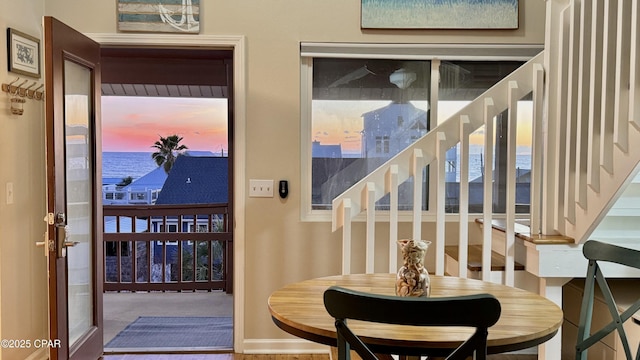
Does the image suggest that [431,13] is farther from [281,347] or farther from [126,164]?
[126,164]

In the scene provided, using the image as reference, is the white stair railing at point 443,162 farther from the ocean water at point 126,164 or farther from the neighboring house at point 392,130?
the ocean water at point 126,164

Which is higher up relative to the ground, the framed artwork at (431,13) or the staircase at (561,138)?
the framed artwork at (431,13)

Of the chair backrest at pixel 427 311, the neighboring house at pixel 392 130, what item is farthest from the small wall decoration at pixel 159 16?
the chair backrest at pixel 427 311

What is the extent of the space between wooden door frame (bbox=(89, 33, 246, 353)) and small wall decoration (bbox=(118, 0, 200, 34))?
0.05 metres

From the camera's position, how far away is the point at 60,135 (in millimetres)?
2293

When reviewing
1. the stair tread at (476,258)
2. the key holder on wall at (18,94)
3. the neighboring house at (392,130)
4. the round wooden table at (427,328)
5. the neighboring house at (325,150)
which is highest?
the key holder on wall at (18,94)

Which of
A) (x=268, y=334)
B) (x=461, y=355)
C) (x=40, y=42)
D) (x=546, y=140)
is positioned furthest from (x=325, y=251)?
(x=40, y=42)

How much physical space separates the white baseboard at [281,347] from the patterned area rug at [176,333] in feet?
0.72

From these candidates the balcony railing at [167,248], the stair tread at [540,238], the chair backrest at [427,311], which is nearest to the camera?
the chair backrest at [427,311]

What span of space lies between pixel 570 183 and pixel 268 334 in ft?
6.59

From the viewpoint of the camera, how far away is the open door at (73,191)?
2.22m

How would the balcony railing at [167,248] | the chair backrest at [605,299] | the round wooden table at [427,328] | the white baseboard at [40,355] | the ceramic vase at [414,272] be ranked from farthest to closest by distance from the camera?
the balcony railing at [167,248] < the white baseboard at [40,355] < the chair backrest at [605,299] < the ceramic vase at [414,272] < the round wooden table at [427,328]

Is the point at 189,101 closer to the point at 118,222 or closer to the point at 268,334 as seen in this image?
the point at 118,222

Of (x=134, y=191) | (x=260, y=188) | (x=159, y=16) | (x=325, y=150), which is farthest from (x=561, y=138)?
(x=134, y=191)
